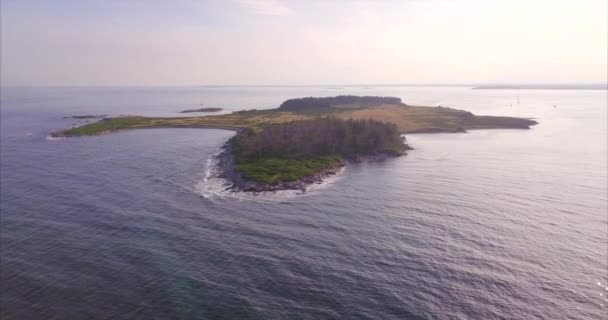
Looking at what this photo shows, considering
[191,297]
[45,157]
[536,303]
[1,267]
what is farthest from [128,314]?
[45,157]

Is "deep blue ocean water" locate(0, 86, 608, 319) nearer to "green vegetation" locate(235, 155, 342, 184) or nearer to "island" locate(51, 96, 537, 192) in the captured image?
"island" locate(51, 96, 537, 192)

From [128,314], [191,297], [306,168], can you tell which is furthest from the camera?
[306,168]

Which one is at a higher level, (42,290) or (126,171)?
(126,171)

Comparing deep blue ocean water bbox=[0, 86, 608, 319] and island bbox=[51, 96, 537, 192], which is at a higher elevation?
island bbox=[51, 96, 537, 192]

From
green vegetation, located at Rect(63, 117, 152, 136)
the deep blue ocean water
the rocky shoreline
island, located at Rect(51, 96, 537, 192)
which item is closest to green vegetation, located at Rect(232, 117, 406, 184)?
island, located at Rect(51, 96, 537, 192)

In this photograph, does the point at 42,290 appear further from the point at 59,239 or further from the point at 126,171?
the point at 126,171

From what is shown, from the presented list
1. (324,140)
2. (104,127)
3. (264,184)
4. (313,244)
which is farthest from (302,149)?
(104,127)

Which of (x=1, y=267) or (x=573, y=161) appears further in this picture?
(x=573, y=161)
